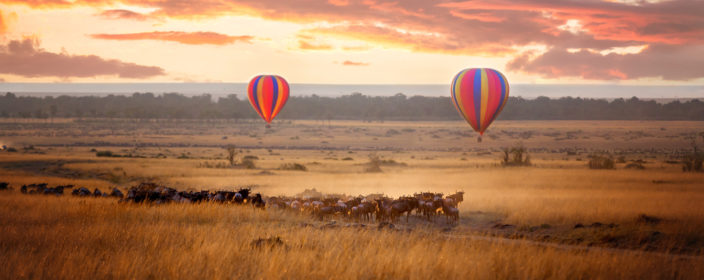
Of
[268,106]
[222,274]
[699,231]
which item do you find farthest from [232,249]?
[268,106]

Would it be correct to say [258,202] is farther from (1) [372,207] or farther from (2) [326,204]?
(1) [372,207]

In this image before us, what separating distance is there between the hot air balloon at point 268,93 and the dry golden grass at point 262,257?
43.2 meters

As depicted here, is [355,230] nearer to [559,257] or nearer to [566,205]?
[559,257]

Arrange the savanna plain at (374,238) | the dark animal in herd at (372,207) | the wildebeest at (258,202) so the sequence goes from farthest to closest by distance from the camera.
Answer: the dark animal in herd at (372,207) → the wildebeest at (258,202) → the savanna plain at (374,238)

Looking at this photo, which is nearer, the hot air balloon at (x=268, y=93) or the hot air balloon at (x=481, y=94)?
the hot air balloon at (x=481, y=94)

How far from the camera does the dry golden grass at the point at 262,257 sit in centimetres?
893

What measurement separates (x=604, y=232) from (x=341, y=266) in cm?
992

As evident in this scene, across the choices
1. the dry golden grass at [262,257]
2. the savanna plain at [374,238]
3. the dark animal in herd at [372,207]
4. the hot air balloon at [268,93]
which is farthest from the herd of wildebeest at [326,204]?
the hot air balloon at [268,93]

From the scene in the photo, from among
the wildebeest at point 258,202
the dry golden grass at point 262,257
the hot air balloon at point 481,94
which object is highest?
the hot air balloon at point 481,94

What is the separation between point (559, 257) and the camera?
1079 centimetres

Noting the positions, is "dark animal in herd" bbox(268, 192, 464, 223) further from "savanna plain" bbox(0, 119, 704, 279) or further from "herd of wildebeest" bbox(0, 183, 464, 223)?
"savanna plain" bbox(0, 119, 704, 279)

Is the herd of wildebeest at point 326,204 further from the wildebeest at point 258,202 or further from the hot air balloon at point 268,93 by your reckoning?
the hot air balloon at point 268,93

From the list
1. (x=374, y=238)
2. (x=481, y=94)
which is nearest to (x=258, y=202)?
(x=374, y=238)

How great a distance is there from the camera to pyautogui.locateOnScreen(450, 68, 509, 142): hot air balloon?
127 feet
